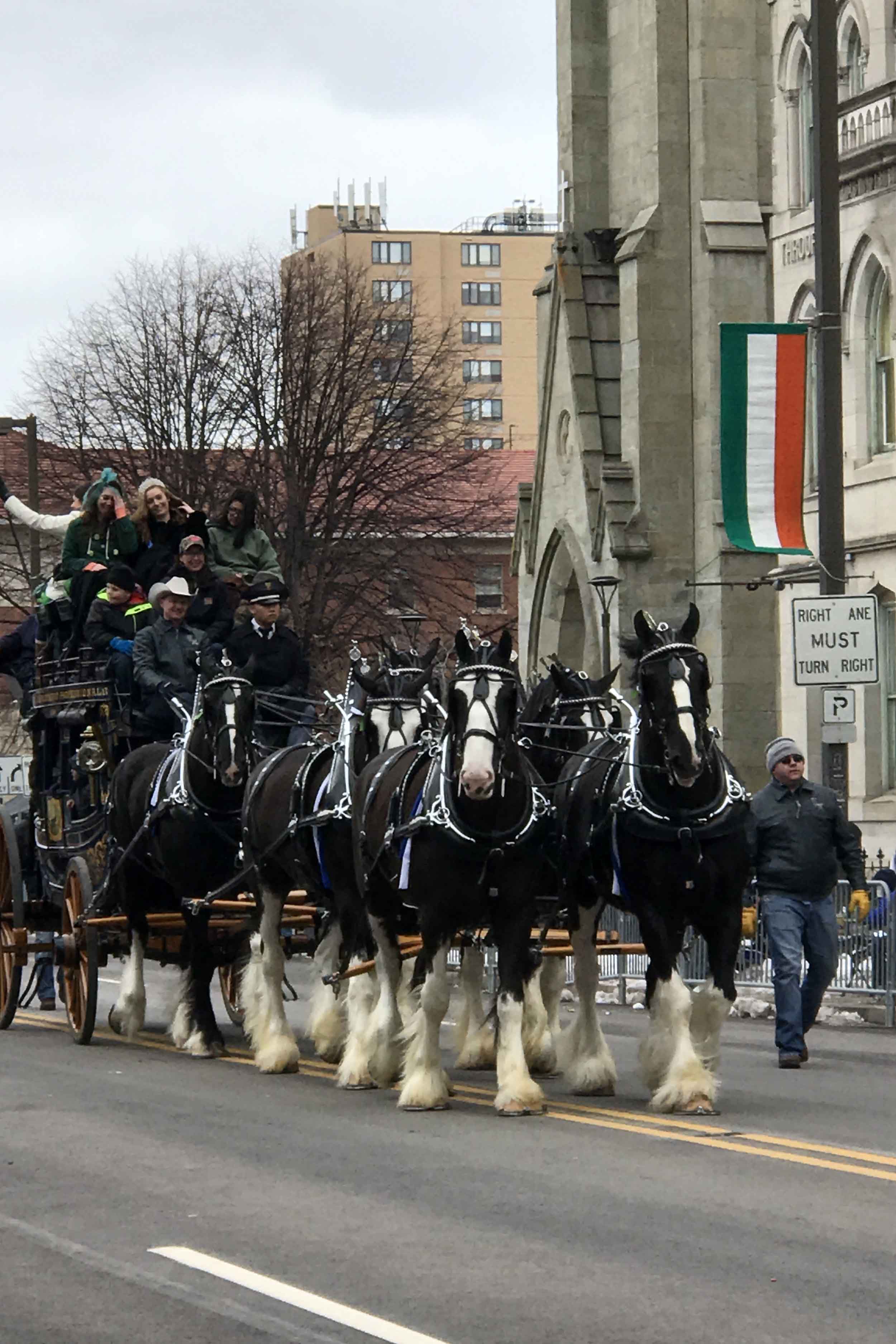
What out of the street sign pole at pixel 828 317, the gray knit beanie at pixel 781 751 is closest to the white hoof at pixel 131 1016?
the gray knit beanie at pixel 781 751

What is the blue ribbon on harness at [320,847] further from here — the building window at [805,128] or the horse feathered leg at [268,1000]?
the building window at [805,128]

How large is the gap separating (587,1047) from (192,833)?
3647mm

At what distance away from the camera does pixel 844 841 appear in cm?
1516

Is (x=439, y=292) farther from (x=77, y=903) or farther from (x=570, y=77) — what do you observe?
(x=77, y=903)

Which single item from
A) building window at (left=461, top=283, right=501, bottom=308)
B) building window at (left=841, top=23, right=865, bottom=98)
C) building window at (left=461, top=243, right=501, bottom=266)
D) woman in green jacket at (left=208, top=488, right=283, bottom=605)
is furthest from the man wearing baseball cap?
building window at (left=461, top=243, right=501, bottom=266)

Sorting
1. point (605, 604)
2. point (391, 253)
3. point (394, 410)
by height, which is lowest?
point (605, 604)

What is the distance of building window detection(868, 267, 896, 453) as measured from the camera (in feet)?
91.8

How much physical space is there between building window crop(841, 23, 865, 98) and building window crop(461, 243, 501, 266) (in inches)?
3484

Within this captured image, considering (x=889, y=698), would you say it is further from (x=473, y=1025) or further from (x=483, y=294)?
(x=483, y=294)

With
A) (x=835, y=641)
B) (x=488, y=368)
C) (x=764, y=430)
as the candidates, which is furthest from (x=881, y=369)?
(x=488, y=368)

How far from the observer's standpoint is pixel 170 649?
627 inches

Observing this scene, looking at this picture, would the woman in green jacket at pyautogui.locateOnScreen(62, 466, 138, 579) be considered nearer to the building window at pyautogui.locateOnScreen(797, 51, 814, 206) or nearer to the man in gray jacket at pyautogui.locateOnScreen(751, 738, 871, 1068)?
the man in gray jacket at pyautogui.locateOnScreen(751, 738, 871, 1068)

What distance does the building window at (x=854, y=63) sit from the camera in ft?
94.6

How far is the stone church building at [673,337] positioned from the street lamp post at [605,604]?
0.71 ft
